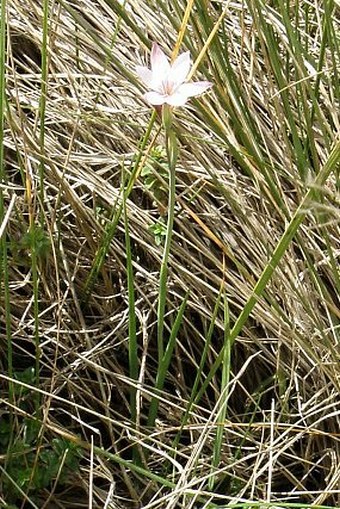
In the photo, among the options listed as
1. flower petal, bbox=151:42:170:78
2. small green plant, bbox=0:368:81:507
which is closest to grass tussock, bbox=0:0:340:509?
small green plant, bbox=0:368:81:507

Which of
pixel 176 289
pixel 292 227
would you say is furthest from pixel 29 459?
pixel 292 227

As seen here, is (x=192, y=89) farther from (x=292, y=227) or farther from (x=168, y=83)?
(x=292, y=227)

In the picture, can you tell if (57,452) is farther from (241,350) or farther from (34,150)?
(34,150)

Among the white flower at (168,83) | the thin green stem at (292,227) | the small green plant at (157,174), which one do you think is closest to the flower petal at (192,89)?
the white flower at (168,83)

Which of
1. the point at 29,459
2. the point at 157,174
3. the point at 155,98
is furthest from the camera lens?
the point at 157,174

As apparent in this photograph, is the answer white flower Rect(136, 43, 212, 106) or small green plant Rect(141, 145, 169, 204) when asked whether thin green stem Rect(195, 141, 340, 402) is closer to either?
white flower Rect(136, 43, 212, 106)
